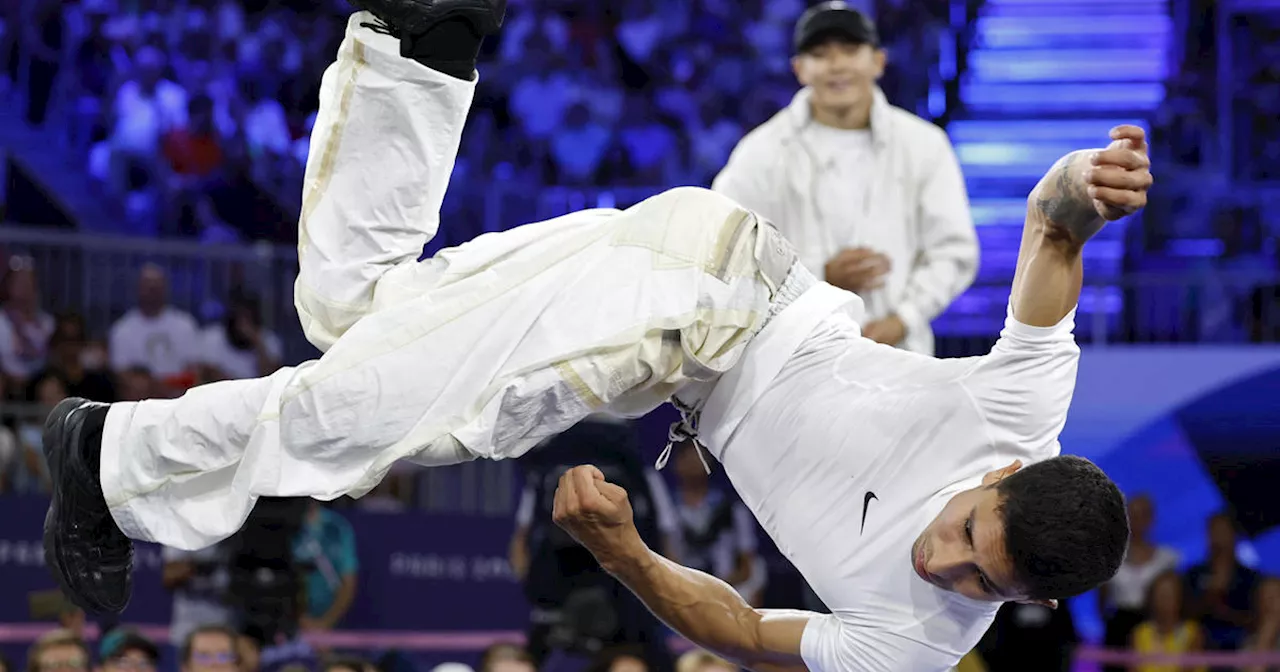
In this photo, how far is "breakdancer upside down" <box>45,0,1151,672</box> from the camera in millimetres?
3398

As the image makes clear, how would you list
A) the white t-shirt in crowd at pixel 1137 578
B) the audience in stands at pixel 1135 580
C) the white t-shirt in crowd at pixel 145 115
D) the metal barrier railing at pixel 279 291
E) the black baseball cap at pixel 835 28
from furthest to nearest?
the white t-shirt in crowd at pixel 145 115, the metal barrier railing at pixel 279 291, the white t-shirt in crowd at pixel 1137 578, the audience in stands at pixel 1135 580, the black baseball cap at pixel 835 28

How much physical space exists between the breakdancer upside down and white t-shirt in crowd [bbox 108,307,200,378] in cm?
503

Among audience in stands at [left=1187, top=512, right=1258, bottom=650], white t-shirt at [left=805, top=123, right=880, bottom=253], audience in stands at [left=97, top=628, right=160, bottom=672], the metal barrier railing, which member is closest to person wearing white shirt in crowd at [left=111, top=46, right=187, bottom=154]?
the metal barrier railing

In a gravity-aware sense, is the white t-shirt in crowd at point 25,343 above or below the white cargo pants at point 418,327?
below

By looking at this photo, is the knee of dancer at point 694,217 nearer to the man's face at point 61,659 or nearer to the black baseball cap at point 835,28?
the black baseball cap at point 835,28

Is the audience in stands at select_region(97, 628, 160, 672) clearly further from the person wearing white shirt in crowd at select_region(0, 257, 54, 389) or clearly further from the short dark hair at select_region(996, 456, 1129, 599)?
the short dark hair at select_region(996, 456, 1129, 599)

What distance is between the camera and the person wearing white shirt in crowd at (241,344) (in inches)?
341

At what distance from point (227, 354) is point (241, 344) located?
114mm

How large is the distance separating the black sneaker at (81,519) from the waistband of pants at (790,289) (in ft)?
4.91

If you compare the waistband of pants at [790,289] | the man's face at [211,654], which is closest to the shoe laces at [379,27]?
the waistband of pants at [790,289]

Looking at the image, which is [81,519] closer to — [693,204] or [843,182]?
[693,204]

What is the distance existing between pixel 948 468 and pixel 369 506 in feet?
17.7

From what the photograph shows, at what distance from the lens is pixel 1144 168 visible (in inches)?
121


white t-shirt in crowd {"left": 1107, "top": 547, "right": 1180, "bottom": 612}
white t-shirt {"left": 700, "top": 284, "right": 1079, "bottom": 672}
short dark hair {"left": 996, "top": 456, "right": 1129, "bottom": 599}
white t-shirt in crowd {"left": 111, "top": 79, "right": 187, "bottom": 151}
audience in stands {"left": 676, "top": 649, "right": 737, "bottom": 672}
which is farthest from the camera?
white t-shirt in crowd {"left": 111, "top": 79, "right": 187, "bottom": 151}
